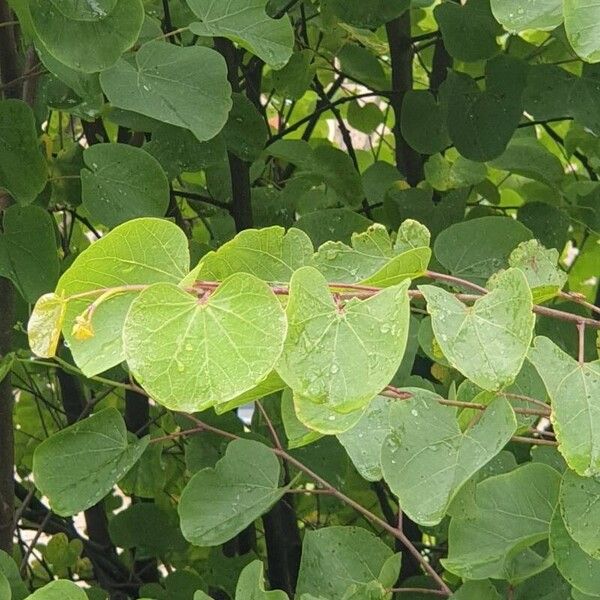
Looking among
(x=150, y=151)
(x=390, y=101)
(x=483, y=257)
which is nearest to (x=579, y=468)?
(x=483, y=257)

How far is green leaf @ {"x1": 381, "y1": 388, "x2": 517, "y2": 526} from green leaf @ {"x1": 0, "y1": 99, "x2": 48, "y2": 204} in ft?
1.11

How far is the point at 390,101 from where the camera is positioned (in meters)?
1.01

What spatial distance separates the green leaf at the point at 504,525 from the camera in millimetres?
514

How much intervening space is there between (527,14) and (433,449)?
0.21m

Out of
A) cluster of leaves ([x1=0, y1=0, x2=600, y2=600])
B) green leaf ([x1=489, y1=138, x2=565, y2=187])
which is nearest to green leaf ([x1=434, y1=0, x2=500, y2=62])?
cluster of leaves ([x1=0, y1=0, x2=600, y2=600])

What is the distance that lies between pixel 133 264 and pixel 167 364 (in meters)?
0.06

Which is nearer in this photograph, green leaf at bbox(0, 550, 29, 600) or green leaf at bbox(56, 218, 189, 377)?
green leaf at bbox(56, 218, 189, 377)

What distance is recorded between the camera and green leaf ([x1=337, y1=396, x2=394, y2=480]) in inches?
19.7

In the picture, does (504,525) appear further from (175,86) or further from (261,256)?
(175,86)

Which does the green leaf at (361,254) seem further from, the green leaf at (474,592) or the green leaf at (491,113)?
the green leaf at (491,113)

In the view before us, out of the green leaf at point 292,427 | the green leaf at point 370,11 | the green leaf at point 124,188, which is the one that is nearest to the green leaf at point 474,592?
the green leaf at point 292,427

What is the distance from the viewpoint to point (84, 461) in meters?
0.64

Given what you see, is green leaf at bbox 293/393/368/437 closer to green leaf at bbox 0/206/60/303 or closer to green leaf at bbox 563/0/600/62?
green leaf at bbox 563/0/600/62

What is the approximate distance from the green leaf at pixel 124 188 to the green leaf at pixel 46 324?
1.14 ft
